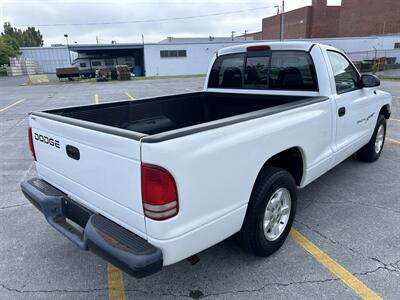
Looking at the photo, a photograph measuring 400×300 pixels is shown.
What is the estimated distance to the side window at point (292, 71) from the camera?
153 inches

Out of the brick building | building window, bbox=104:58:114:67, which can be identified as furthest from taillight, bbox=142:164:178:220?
the brick building

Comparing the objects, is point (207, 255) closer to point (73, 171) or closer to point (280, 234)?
point (280, 234)

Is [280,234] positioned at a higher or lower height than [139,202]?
lower

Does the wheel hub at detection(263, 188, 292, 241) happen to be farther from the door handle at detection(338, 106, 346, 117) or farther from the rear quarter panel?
the door handle at detection(338, 106, 346, 117)

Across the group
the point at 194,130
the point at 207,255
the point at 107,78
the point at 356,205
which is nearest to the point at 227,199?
the point at 194,130

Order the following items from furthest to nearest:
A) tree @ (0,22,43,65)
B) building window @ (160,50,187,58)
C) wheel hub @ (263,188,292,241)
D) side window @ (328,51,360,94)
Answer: tree @ (0,22,43,65) → building window @ (160,50,187,58) → side window @ (328,51,360,94) → wheel hub @ (263,188,292,241)

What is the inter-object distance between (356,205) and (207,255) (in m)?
2.12

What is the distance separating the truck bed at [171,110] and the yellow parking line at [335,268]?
1.37 m

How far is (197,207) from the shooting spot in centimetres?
223

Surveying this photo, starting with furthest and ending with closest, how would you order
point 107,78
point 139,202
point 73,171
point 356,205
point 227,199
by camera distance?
point 107,78, point 356,205, point 73,171, point 227,199, point 139,202

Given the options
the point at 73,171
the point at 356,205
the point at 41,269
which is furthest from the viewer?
the point at 356,205

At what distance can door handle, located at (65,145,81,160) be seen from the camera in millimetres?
2565

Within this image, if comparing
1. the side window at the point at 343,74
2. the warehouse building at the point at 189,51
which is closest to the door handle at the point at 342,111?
the side window at the point at 343,74

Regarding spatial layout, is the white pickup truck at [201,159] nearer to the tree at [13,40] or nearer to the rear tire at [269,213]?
the rear tire at [269,213]
